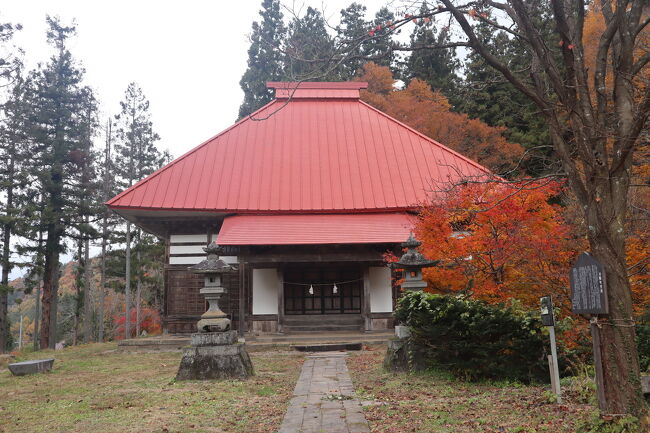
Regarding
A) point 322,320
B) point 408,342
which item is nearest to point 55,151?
point 322,320

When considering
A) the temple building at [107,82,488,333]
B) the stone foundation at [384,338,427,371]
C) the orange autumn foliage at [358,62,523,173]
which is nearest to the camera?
the stone foundation at [384,338,427,371]

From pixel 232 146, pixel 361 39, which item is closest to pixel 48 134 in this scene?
pixel 232 146

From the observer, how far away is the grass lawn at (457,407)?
5066 mm

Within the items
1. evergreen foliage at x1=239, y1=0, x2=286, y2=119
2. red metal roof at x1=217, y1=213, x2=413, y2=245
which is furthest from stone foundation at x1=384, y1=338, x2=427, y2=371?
evergreen foliage at x1=239, y1=0, x2=286, y2=119

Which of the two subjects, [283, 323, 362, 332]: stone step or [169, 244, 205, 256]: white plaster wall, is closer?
[283, 323, 362, 332]: stone step

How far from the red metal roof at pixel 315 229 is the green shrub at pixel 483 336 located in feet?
23.0

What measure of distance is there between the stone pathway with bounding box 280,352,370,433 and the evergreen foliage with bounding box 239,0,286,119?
26553 mm

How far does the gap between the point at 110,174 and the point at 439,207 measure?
70.7 ft

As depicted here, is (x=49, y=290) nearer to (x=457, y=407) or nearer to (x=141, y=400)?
(x=141, y=400)

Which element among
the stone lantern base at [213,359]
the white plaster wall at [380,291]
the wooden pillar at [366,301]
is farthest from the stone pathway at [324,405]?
the white plaster wall at [380,291]

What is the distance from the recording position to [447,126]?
2531cm

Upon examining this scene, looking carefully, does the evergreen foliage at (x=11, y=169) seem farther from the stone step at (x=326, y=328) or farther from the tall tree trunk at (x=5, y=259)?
the stone step at (x=326, y=328)

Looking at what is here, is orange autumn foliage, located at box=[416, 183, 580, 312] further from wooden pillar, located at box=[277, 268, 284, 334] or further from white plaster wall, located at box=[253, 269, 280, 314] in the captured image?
white plaster wall, located at box=[253, 269, 280, 314]

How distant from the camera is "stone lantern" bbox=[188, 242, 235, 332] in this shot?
946 centimetres
